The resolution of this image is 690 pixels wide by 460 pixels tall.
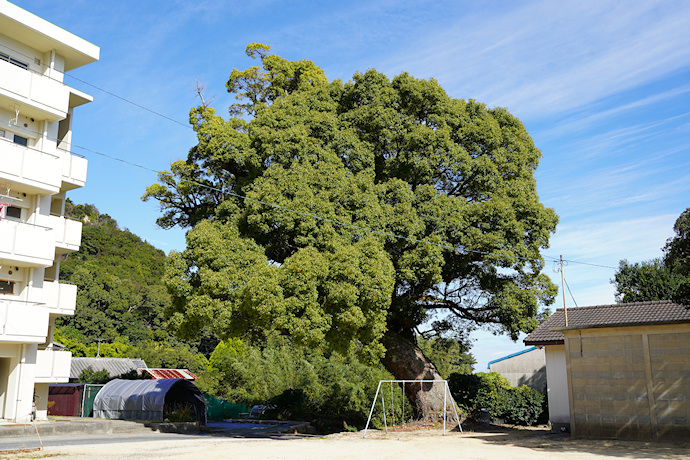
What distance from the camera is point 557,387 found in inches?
877

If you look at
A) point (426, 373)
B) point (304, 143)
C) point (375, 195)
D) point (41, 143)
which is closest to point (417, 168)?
point (375, 195)

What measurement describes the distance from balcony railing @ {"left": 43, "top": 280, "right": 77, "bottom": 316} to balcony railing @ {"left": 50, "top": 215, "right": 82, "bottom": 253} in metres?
1.68

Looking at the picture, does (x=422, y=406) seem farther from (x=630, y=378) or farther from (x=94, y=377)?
(x=94, y=377)

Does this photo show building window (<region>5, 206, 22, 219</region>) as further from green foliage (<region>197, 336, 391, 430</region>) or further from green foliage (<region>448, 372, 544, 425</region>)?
green foliage (<region>448, 372, 544, 425</region>)

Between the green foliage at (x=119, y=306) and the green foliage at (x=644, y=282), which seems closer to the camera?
the green foliage at (x=644, y=282)

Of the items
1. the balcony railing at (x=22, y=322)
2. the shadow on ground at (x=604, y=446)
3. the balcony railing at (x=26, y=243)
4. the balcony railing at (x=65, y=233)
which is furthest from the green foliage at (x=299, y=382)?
→ the balcony railing at (x=65, y=233)

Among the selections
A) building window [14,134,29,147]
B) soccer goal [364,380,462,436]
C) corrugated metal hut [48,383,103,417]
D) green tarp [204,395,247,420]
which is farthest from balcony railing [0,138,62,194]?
green tarp [204,395,247,420]

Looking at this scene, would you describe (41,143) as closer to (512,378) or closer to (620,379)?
(620,379)

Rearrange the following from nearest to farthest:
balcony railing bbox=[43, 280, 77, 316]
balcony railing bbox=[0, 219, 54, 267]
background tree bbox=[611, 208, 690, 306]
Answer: balcony railing bbox=[0, 219, 54, 267], balcony railing bbox=[43, 280, 77, 316], background tree bbox=[611, 208, 690, 306]

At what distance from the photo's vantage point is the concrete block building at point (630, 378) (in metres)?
15.7

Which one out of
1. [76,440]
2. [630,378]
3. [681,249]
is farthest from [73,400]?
[681,249]

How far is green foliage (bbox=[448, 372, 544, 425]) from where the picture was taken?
83.9ft

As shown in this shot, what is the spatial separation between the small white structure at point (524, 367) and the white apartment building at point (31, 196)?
24984mm

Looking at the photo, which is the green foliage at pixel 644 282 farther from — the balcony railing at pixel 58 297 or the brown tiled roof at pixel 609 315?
the balcony railing at pixel 58 297
